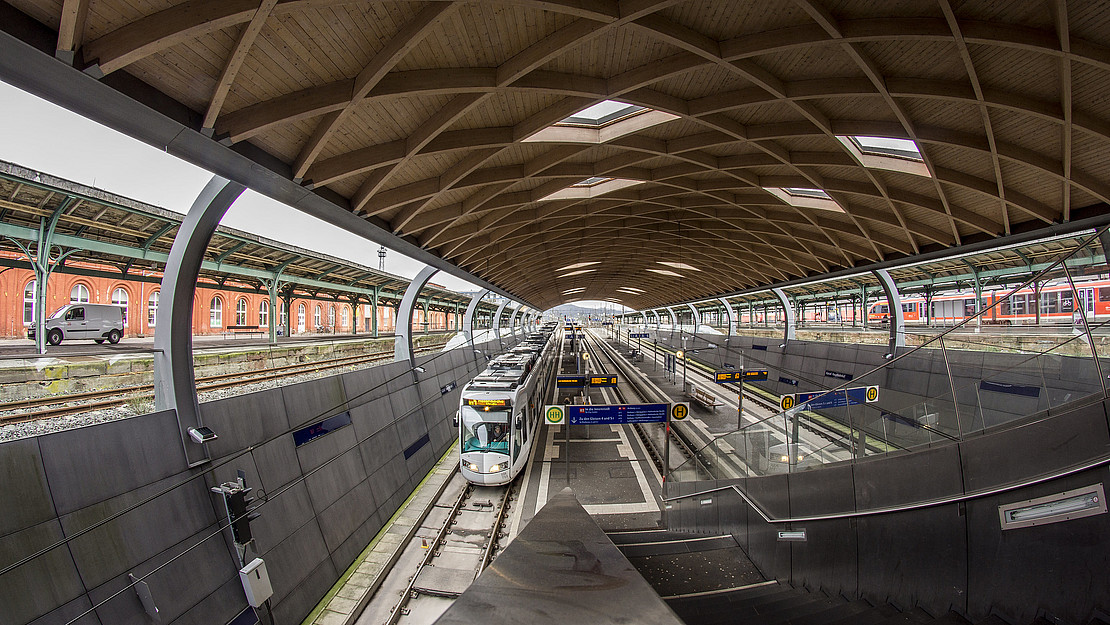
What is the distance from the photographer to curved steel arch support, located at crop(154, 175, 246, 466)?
5.70 m

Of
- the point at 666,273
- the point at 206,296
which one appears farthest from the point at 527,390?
the point at 666,273

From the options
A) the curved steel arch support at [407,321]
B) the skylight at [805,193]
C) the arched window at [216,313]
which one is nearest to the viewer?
the skylight at [805,193]

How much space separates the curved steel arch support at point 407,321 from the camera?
13.9m

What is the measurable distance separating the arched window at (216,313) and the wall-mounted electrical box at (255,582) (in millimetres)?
19796

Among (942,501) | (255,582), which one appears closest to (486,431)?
(255,582)

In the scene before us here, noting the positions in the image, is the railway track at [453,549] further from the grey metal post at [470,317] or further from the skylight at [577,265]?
the skylight at [577,265]

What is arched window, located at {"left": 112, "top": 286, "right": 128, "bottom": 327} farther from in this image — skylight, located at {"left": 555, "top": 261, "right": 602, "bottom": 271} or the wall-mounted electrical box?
skylight, located at {"left": 555, "top": 261, "right": 602, "bottom": 271}

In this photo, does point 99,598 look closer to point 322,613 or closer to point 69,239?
point 322,613

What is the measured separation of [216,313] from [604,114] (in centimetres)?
2253

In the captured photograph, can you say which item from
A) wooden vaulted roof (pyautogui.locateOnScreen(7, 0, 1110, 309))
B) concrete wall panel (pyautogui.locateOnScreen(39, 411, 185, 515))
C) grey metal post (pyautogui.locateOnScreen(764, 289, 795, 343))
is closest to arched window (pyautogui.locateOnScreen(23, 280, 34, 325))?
concrete wall panel (pyautogui.locateOnScreen(39, 411, 185, 515))

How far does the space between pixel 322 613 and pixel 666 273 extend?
31.0m

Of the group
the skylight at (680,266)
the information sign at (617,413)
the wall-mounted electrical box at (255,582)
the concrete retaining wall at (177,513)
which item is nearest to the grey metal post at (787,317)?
the skylight at (680,266)

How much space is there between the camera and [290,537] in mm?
7438

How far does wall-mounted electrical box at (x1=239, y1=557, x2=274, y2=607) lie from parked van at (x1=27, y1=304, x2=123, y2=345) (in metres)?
13.8
